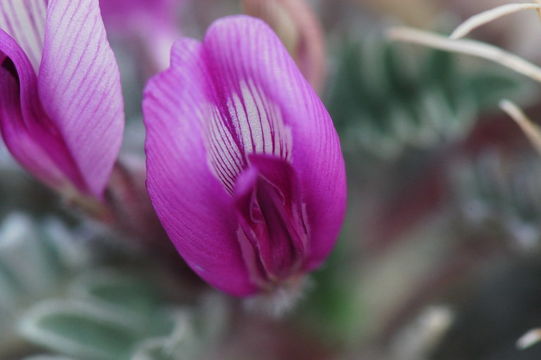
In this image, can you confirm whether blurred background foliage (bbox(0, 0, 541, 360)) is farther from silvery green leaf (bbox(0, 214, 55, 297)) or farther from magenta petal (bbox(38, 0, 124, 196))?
magenta petal (bbox(38, 0, 124, 196))

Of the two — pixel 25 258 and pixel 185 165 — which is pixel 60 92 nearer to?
pixel 185 165

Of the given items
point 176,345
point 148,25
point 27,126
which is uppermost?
point 148,25

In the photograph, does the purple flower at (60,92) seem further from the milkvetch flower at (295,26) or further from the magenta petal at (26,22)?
the milkvetch flower at (295,26)

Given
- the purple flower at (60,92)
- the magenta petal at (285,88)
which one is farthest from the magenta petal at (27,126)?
the magenta petal at (285,88)

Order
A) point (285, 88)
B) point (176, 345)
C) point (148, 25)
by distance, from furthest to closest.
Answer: point (148, 25) → point (176, 345) → point (285, 88)

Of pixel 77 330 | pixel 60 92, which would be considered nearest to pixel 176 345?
pixel 77 330

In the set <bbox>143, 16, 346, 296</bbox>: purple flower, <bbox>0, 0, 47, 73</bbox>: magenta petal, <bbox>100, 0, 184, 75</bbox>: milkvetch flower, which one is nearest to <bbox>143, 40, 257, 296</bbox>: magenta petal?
<bbox>143, 16, 346, 296</bbox>: purple flower
